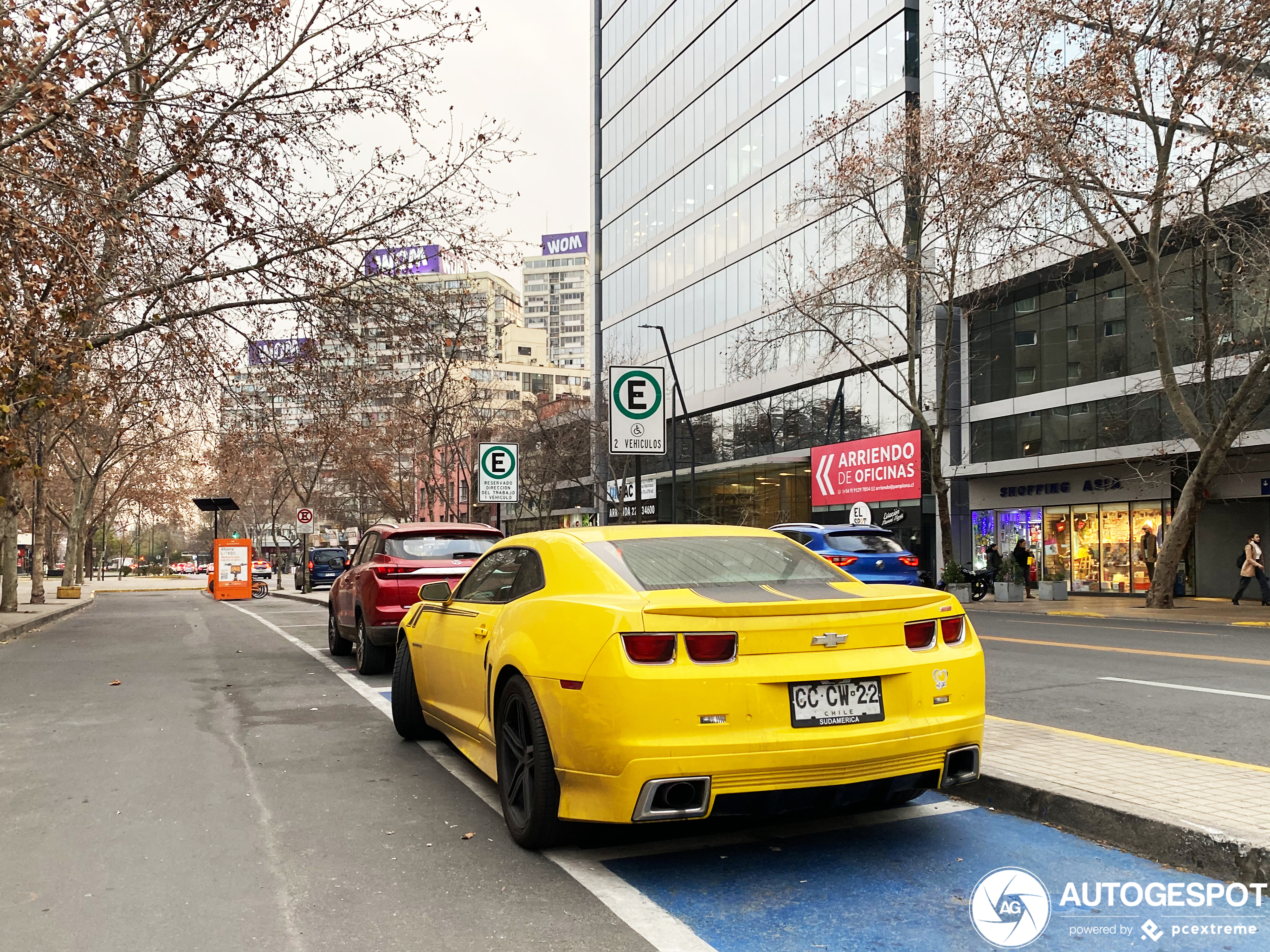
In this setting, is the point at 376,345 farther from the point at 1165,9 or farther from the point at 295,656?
the point at 1165,9

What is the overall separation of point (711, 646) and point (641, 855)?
118cm

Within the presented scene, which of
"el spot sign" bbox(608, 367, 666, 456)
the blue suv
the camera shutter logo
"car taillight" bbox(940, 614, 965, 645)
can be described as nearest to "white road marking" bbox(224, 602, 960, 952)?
the camera shutter logo

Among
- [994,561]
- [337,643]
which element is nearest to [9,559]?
[337,643]

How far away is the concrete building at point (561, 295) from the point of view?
16612cm

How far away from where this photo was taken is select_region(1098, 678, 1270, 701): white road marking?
861 cm

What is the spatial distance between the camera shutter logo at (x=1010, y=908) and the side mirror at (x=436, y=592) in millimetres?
3713

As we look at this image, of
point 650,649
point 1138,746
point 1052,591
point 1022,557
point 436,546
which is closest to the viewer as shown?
point 650,649

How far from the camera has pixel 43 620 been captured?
924 inches

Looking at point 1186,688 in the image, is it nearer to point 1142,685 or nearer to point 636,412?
point 1142,685

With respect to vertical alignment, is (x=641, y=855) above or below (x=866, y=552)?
below

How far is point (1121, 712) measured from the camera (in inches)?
309

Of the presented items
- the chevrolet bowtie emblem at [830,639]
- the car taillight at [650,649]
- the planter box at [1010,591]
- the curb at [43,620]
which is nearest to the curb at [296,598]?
the curb at [43,620]

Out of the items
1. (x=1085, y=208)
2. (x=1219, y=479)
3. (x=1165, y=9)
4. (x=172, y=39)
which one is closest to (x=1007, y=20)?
(x=1165, y=9)

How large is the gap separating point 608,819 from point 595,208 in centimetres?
6077
